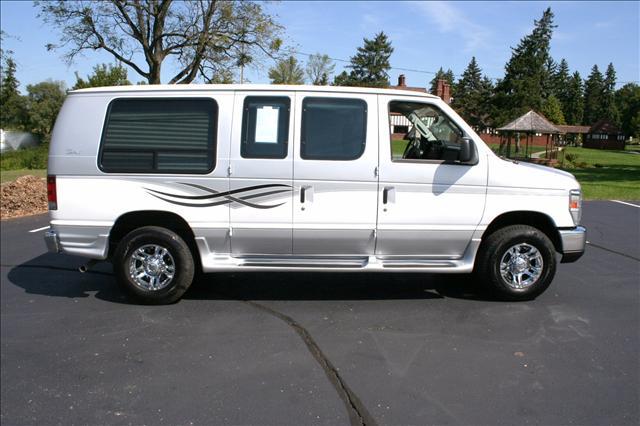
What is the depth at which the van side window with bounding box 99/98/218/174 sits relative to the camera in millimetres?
5031

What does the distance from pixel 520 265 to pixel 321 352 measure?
8.05 feet

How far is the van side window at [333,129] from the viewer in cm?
500

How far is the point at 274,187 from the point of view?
196 inches

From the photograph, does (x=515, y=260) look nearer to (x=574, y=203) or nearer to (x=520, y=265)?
(x=520, y=265)

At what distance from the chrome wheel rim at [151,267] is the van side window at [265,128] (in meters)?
1.36

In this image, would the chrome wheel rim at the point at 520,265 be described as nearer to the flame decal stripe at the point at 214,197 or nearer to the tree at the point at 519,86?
the flame decal stripe at the point at 214,197

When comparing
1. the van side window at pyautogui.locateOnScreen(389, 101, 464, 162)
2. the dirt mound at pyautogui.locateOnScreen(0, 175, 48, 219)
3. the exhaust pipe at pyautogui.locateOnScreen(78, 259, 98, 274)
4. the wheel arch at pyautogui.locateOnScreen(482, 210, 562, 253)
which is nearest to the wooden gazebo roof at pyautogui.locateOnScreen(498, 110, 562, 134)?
the dirt mound at pyautogui.locateOnScreen(0, 175, 48, 219)

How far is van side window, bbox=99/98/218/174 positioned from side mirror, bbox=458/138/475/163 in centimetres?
248

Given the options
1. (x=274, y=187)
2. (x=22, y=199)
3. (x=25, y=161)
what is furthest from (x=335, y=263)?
(x=25, y=161)

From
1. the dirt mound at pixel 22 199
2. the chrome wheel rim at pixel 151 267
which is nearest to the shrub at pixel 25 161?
the dirt mound at pixel 22 199

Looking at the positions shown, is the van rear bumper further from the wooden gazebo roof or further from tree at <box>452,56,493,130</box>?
tree at <box>452,56,493,130</box>

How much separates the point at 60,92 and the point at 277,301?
68755mm

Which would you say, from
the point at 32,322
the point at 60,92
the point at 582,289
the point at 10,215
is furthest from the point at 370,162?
the point at 60,92

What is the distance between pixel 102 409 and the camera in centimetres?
334
